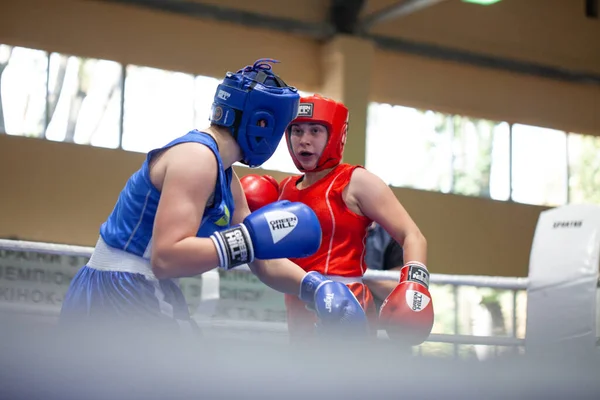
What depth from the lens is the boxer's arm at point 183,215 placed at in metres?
1.48

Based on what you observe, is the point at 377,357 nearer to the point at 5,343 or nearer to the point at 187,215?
the point at 5,343

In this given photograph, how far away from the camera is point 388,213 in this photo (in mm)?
2094

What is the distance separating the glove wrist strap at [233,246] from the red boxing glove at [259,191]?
0.65m

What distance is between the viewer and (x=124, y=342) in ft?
1.77

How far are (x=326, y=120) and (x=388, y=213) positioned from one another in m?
0.33

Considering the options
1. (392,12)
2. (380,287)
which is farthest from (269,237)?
(392,12)

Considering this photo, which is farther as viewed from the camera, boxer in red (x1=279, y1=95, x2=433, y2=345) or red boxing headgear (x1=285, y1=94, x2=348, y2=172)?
red boxing headgear (x1=285, y1=94, x2=348, y2=172)

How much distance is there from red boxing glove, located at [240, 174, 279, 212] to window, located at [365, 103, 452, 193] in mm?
5147

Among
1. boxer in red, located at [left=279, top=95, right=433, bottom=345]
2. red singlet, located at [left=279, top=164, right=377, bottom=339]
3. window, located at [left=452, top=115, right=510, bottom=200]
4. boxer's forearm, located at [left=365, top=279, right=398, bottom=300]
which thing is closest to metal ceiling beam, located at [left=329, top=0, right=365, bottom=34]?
window, located at [left=452, top=115, right=510, bottom=200]

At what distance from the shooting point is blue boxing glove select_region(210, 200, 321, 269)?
5.08ft

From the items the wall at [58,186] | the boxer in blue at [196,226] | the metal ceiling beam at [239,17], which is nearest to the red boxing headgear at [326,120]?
the boxer in blue at [196,226]

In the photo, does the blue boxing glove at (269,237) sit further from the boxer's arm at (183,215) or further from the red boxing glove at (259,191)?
the red boxing glove at (259,191)

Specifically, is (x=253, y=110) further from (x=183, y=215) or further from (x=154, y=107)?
(x=154, y=107)

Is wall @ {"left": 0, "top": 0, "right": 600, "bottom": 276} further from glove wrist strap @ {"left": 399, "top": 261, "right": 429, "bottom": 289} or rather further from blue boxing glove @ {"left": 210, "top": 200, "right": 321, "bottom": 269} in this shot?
blue boxing glove @ {"left": 210, "top": 200, "right": 321, "bottom": 269}
